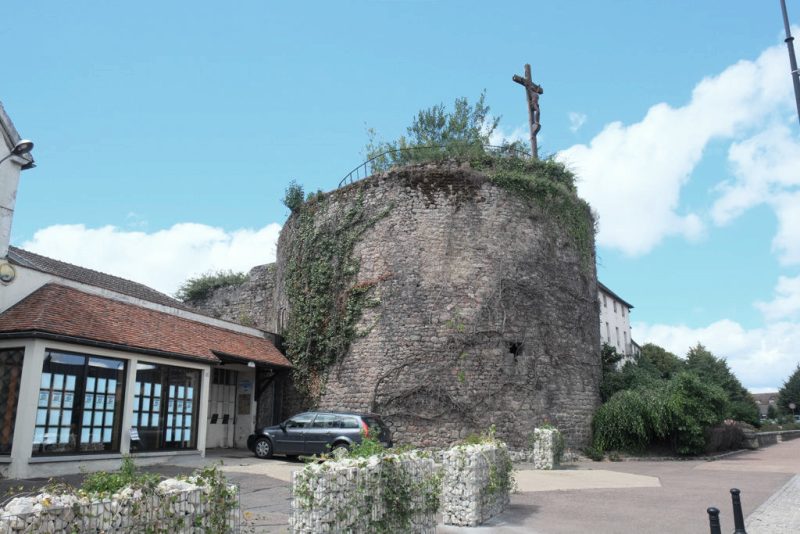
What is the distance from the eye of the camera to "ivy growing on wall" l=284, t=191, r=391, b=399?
19203 mm

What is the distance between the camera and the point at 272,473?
42.5 feet

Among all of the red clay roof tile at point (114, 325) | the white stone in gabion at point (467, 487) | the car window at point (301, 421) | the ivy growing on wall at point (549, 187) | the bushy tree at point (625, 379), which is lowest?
the white stone in gabion at point (467, 487)

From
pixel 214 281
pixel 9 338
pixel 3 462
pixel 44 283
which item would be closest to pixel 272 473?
pixel 3 462

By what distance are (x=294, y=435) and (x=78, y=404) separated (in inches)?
211

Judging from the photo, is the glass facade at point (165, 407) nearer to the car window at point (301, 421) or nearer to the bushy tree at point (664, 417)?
the car window at point (301, 421)

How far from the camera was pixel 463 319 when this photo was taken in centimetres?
1812

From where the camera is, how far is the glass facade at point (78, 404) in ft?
38.6

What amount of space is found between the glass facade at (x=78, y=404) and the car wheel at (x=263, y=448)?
420cm

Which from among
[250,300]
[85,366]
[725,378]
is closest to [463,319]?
[85,366]

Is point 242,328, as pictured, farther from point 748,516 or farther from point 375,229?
point 748,516

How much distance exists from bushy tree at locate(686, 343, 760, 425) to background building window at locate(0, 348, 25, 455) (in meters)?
30.9

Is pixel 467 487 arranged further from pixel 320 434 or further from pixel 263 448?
pixel 263 448

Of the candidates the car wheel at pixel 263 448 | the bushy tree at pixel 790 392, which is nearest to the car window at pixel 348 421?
the car wheel at pixel 263 448

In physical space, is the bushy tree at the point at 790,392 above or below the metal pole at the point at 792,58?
below
